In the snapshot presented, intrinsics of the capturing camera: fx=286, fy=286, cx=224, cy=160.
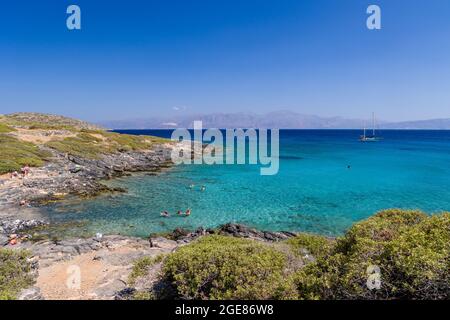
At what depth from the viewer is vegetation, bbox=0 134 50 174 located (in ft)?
117

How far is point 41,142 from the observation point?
52938 mm

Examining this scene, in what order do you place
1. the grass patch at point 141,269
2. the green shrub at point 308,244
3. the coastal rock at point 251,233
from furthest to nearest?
1. the coastal rock at point 251,233
2. the green shrub at point 308,244
3. the grass patch at point 141,269

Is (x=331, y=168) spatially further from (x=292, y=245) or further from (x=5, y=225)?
(x=5, y=225)

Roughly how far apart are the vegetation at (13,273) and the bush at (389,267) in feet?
30.9

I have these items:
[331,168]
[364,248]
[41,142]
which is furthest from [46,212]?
[331,168]

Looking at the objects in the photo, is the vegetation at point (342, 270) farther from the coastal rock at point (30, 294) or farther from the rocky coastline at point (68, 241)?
the coastal rock at point (30, 294)

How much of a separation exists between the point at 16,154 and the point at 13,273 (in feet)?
120

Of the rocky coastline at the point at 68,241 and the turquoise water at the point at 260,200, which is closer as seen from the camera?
the rocky coastline at the point at 68,241

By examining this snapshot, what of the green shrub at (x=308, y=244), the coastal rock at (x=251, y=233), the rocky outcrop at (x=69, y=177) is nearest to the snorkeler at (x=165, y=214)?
the coastal rock at (x=251, y=233)

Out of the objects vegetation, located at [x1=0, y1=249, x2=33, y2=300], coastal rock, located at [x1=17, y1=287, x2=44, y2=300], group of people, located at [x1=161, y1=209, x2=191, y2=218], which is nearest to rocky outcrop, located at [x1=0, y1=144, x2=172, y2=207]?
group of people, located at [x1=161, y1=209, x2=191, y2=218]

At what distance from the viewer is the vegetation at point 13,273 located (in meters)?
9.62

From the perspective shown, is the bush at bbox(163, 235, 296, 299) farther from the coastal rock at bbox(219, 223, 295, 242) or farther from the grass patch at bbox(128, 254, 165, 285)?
the coastal rock at bbox(219, 223, 295, 242)

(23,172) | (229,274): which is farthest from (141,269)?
(23,172)

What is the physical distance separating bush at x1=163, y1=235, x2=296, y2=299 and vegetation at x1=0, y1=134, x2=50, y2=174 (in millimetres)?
35182
